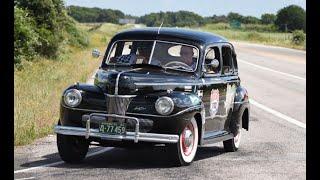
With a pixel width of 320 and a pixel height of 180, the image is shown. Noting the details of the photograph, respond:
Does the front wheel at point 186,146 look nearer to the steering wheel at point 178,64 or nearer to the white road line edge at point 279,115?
the steering wheel at point 178,64

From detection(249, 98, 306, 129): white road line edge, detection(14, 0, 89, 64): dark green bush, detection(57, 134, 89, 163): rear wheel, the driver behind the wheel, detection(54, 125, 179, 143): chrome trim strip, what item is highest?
detection(14, 0, 89, 64): dark green bush

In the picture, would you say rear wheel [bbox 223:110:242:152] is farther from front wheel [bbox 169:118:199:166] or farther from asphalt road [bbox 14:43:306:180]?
front wheel [bbox 169:118:199:166]

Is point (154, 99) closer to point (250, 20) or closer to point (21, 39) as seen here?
point (21, 39)

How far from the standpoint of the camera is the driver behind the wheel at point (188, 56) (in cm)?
1013

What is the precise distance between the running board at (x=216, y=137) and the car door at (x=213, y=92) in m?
0.06

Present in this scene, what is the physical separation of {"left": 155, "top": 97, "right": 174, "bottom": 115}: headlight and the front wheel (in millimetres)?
345

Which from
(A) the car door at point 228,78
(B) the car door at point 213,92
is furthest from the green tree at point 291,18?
(B) the car door at point 213,92

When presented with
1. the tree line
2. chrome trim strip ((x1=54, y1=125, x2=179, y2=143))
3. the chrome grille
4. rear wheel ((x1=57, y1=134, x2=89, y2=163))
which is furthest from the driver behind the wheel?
the tree line

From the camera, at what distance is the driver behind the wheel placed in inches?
399
